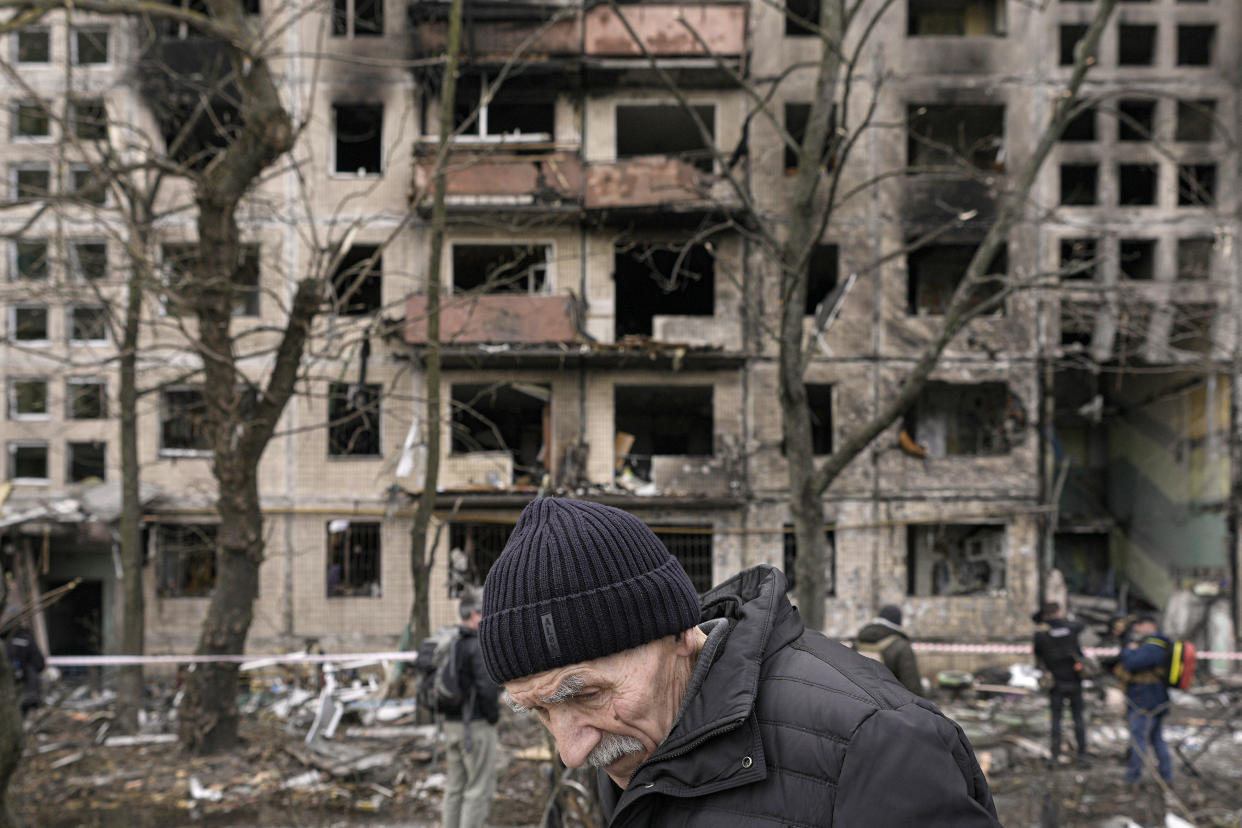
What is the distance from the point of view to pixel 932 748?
4.53 feet

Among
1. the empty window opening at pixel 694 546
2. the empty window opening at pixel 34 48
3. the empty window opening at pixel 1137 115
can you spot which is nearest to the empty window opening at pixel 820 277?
the empty window opening at pixel 694 546

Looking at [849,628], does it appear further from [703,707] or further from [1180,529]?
[703,707]

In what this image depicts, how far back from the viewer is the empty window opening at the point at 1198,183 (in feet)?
65.1

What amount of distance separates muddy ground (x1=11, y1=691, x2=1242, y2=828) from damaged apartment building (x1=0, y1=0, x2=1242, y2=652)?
7409mm

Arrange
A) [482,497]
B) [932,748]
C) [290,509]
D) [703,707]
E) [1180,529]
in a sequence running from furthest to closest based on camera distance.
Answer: [1180,529]
[290,509]
[482,497]
[703,707]
[932,748]

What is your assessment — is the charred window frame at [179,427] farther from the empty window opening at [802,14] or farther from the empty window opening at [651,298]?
the empty window opening at [802,14]

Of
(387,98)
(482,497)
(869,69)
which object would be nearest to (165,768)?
(482,497)

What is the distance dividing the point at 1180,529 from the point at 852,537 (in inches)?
341

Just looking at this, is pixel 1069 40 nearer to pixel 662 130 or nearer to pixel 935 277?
pixel 935 277

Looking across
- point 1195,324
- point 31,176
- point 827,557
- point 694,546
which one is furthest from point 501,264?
point 1195,324

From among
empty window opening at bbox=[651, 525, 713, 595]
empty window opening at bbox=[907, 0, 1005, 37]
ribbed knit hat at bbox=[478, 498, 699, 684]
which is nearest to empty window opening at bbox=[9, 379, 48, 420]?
empty window opening at bbox=[651, 525, 713, 595]

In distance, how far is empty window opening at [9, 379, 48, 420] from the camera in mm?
20203

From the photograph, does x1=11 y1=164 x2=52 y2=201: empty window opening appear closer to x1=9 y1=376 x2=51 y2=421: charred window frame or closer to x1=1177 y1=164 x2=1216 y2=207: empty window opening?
x1=9 y1=376 x2=51 y2=421: charred window frame

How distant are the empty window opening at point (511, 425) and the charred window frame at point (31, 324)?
984cm
